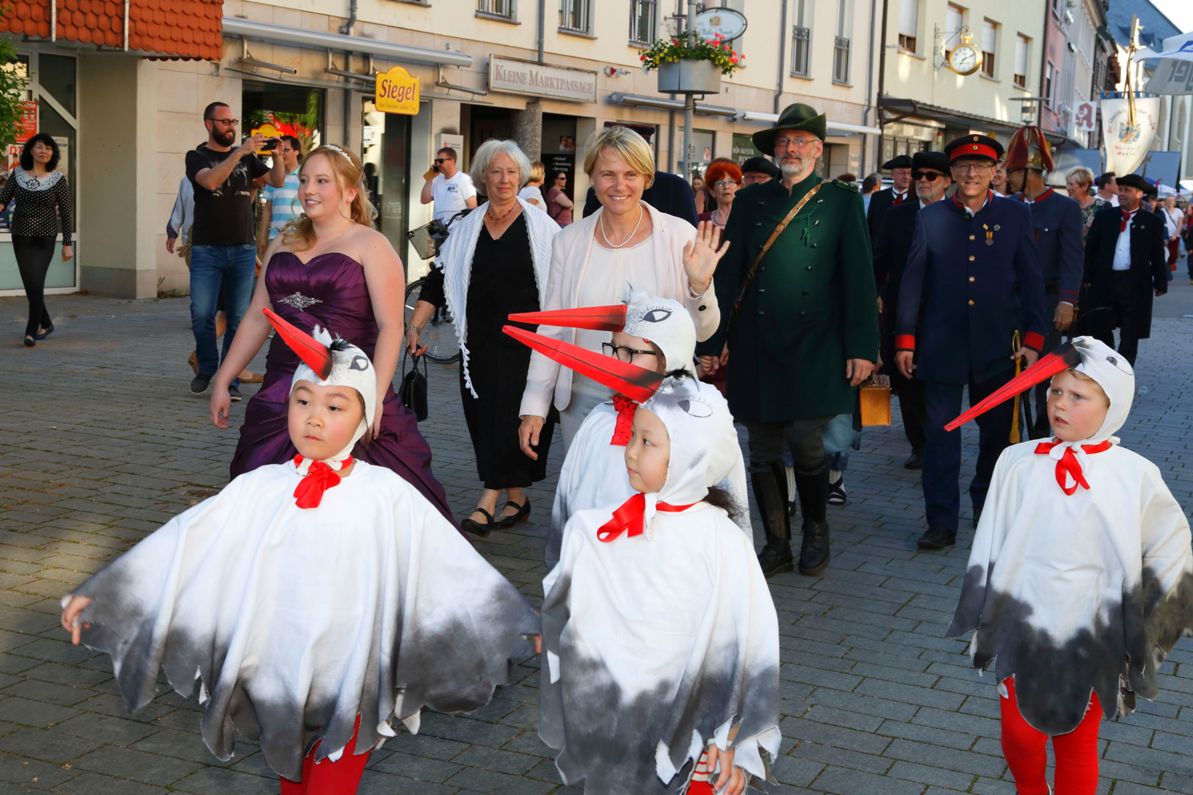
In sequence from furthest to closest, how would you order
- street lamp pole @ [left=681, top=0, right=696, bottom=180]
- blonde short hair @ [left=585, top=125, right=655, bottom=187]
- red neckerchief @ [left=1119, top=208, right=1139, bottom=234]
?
street lamp pole @ [left=681, top=0, right=696, bottom=180] < red neckerchief @ [left=1119, top=208, right=1139, bottom=234] < blonde short hair @ [left=585, top=125, right=655, bottom=187]

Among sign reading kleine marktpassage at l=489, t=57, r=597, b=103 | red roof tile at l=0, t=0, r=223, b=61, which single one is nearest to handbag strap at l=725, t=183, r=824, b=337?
red roof tile at l=0, t=0, r=223, b=61

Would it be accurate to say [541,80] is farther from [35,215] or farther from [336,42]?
[35,215]

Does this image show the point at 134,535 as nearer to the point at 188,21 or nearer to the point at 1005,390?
the point at 1005,390

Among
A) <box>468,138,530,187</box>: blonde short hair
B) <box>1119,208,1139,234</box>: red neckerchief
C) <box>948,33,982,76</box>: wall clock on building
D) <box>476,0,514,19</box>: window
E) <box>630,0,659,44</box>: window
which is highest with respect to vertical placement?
<box>948,33,982,76</box>: wall clock on building

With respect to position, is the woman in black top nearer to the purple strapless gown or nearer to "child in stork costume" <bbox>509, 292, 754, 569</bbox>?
the purple strapless gown

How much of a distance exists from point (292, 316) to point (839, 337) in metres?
2.52

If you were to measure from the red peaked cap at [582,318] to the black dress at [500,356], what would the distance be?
2.54 meters

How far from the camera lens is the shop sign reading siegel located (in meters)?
20.7

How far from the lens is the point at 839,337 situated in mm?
6824

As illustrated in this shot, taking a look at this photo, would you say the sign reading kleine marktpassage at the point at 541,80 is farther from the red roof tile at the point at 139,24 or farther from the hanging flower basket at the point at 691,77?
the red roof tile at the point at 139,24

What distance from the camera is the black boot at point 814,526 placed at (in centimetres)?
691

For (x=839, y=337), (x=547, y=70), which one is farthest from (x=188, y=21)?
(x=839, y=337)

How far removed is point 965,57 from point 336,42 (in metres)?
21.3

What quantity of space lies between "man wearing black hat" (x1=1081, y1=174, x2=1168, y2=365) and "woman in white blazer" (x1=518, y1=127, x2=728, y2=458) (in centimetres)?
812
